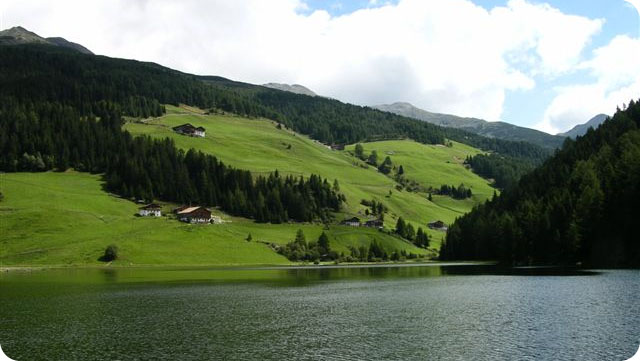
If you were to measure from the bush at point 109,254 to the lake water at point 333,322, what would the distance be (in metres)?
68.6

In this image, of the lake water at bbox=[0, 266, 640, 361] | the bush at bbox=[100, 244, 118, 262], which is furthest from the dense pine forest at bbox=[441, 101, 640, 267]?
the bush at bbox=[100, 244, 118, 262]

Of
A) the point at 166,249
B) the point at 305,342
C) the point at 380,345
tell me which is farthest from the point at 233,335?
the point at 166,249

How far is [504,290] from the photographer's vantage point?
9188 centimetres

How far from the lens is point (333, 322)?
2630 inches

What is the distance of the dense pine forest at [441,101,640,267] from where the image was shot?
134 meters

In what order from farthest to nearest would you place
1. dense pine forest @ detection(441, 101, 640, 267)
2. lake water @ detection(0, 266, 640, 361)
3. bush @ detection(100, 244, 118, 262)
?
bush @ detection(100, 244, 118, 262) < dense pine forest @ detection(441, 101, 640, 267) < lake water @ detection(0, 266, 640, 361)

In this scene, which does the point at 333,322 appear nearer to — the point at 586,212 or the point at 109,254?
the point at 586,212

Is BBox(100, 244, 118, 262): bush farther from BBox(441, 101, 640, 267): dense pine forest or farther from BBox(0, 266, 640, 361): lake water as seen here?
BBox(441, 101, 640, 267): dense pine forest

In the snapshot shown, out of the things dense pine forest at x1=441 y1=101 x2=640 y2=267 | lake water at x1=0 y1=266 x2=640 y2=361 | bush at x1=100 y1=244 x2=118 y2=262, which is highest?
dense pine forest at x1=441 y1=101 x2=640 y2=267

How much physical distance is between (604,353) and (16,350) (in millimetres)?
53431

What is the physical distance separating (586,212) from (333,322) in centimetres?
10349

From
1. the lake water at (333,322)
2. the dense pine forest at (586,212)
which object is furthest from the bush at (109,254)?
the dense pine forest at (586,212)

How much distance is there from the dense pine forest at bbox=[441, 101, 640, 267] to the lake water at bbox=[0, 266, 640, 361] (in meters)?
38.1

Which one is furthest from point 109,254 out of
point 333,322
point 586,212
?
point 586,212
